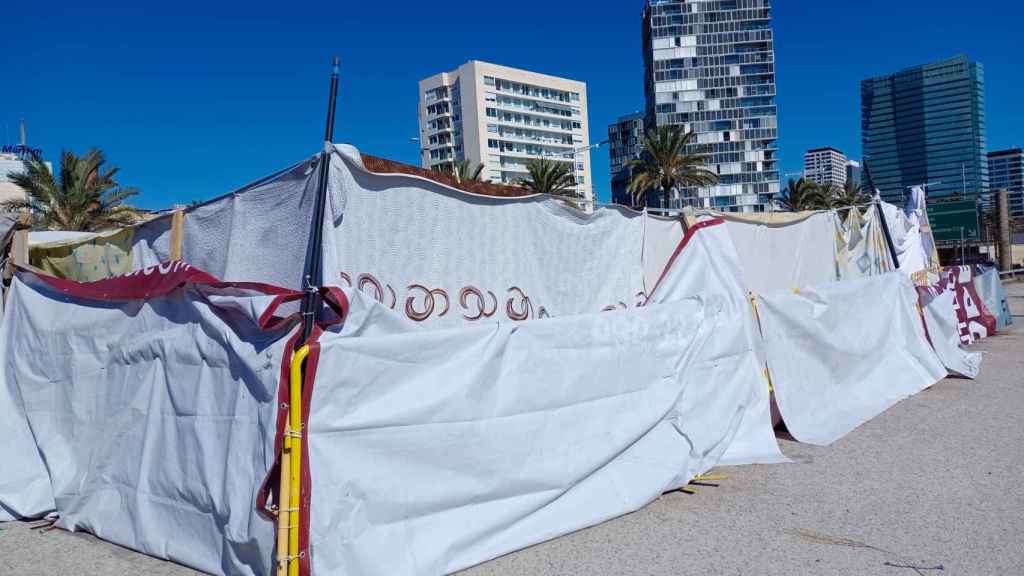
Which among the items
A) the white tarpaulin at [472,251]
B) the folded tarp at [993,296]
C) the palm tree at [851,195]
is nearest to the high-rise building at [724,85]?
the palm tree at [851,195]

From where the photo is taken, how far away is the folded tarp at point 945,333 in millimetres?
9750

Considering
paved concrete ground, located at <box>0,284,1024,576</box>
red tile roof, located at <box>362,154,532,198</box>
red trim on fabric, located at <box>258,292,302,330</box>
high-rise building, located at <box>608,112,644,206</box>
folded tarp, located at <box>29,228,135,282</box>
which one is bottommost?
paved concrete ground, located at <box>0,284,1024,576</box>

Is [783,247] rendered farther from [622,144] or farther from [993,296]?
[622,144]

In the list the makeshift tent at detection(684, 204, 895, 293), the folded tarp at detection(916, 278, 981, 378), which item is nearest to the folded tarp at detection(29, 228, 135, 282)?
the makeshift tent at detection(684, 204, 895, 293)

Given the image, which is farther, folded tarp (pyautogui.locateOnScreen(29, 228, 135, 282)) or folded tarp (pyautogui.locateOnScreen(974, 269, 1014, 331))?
folded tarp (pyautogui.locateOnScreen(974, 269, 1014, 331))

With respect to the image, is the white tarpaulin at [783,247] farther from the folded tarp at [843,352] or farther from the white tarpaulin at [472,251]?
the white tarpaulin at [472,251]

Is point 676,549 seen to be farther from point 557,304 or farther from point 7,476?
point 7,476

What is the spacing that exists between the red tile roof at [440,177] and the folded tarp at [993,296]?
13516mm

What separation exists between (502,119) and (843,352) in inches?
3510

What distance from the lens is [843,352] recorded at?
7.68 metres

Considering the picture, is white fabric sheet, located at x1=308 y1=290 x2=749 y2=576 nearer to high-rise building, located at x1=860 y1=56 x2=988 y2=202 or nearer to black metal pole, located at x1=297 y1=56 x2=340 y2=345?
black metal pole, located at x1=297 y1=56 x2=340 y2=345

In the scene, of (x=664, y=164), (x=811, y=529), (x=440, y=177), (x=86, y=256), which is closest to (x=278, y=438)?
(x=440, y=177)

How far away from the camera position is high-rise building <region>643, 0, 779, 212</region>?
101750mm

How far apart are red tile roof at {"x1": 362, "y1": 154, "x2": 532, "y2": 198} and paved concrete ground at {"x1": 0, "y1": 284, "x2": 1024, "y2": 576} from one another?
2520mm
